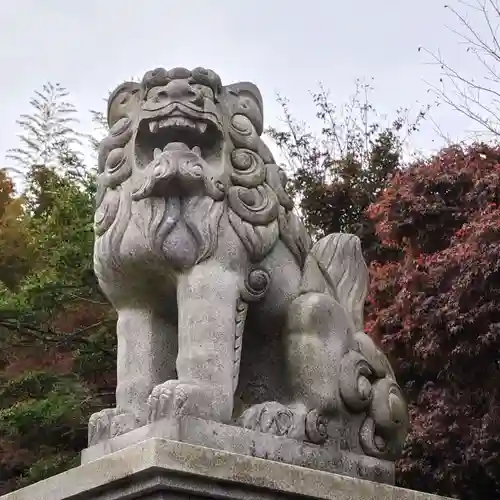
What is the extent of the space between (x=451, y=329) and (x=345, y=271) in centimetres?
429

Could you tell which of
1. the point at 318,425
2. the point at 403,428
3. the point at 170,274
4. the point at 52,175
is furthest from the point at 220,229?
the point at 52,175

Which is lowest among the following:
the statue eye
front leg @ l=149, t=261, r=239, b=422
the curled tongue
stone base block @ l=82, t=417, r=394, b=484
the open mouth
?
stone base block @ l=82, t=417, r=394, b=484

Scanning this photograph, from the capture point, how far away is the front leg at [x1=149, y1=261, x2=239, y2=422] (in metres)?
3.36

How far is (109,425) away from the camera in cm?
357

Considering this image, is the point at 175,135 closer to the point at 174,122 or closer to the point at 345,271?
the point at 174,122

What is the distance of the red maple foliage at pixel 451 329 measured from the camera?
8.18 m

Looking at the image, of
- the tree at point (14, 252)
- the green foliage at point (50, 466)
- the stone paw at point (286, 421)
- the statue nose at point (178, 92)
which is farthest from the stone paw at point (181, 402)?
the tree at point (14, 252)

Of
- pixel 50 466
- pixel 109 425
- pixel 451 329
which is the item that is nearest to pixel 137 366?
pixel 109 425

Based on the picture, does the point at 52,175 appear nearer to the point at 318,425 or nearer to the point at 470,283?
the point at 470,283

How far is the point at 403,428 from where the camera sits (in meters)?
4.01

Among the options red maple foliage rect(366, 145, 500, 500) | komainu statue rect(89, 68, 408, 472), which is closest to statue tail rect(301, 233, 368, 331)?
komainu statue rect(89, 68, 408, 472)

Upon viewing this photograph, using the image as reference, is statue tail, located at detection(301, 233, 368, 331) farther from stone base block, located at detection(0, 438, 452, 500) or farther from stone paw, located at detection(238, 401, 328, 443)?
stone base block, located at detection(0, 438, 452, 500)

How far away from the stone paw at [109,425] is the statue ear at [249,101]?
121cm

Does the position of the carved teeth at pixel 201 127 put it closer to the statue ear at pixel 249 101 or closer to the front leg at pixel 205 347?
the statue ear at pixel 249 101
